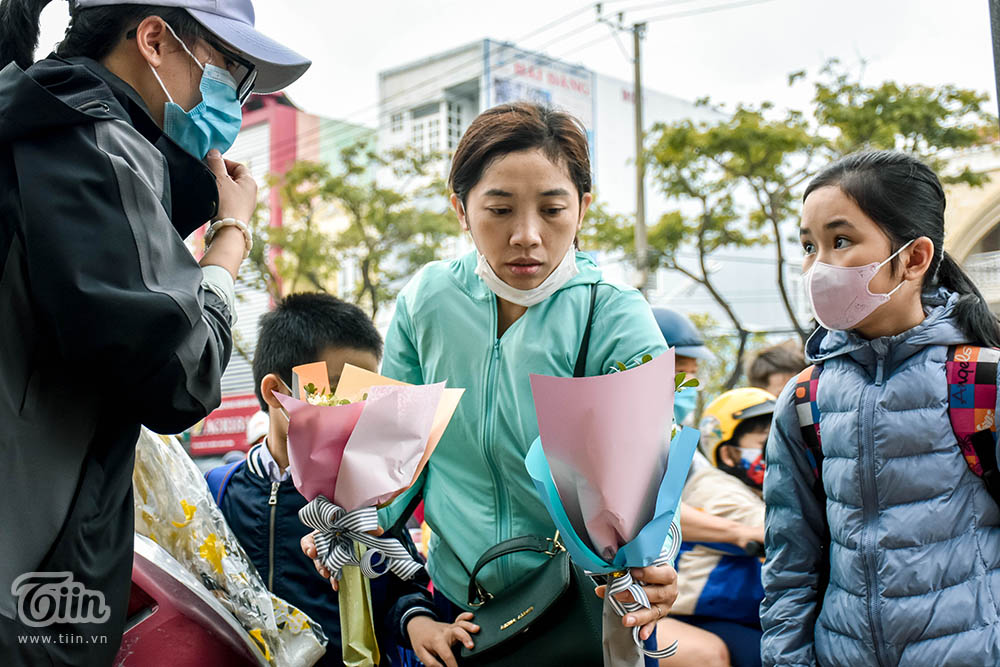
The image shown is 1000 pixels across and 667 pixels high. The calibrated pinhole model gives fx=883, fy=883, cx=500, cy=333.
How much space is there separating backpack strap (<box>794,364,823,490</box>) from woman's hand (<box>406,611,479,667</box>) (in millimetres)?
968

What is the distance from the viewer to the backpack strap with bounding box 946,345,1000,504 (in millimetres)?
1971

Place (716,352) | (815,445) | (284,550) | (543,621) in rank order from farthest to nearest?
(716,352) → (284,550) → (815,445) → (543,621)

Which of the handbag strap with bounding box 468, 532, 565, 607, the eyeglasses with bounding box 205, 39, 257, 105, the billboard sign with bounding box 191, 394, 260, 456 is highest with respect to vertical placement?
the eyeglasses with bounding box 205, 39, 257, 105

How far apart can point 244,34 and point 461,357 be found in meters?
0.82

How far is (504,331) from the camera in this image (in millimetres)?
2023

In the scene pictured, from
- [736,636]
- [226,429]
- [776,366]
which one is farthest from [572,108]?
[736,636]

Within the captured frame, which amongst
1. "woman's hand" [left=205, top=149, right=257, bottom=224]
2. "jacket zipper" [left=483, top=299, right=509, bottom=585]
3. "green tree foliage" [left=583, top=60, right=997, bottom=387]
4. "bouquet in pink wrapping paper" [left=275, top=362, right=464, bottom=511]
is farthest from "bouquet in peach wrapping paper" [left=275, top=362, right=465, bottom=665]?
"green tree foliage" [left=583, top=60, right=997, bottom=387]

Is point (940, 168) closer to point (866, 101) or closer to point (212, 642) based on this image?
point (866, 101)

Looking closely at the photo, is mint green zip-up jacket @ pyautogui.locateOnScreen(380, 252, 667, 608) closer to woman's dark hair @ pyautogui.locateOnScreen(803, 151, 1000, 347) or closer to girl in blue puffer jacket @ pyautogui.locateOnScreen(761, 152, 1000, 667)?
girl in blue puffer jacket @ pyautogui.locateOnScreen(761, 152, 1000, 667)

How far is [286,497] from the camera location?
8.21 ft

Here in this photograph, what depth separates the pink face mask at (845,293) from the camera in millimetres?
2160

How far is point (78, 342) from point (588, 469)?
0.86 metres

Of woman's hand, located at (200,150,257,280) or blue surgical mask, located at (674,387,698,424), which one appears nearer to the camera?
woman's hand, located at (200,150,257,280)

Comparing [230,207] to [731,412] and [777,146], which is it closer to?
[731,412]
